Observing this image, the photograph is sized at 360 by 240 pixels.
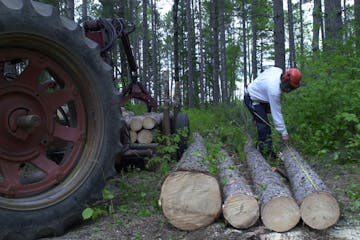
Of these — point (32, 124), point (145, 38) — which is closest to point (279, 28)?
point (32, 124)

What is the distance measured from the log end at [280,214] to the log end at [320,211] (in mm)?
81

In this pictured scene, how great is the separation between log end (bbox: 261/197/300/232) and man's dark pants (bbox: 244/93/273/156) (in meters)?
3.09

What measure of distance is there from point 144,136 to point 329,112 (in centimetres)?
319

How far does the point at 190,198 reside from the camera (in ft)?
13.1

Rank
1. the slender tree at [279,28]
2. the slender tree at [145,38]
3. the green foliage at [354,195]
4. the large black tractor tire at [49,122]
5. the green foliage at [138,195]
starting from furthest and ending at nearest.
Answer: the slender tree at [145,38] < the slender tree at [279,28] < the green foliage at [138,195] < the green foliage at [354,195] < the large black tractor tire at [49,122]

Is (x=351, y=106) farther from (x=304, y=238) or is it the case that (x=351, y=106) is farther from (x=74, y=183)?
(x=74, y=183)

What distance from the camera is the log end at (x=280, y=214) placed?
12.3 ft

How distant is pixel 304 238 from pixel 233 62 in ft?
141

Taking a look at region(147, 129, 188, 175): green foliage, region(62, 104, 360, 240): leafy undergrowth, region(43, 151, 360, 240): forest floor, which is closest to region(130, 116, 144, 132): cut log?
region(147, 129, 188, 175): green foliage

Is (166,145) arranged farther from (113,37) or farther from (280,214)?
Answer: (280,214)

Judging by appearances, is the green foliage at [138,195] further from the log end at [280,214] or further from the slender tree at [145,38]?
the slender tree at [145,38]

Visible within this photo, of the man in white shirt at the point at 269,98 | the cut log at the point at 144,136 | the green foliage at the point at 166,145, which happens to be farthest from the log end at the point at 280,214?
the cut log at the point at 144,136

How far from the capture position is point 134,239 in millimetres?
3742

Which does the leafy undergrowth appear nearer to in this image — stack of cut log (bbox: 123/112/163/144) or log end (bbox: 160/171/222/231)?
log end (bbox: 160/171/222/231)
